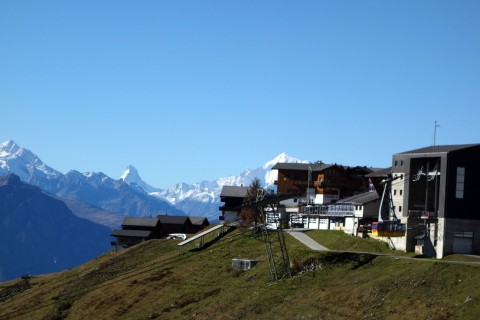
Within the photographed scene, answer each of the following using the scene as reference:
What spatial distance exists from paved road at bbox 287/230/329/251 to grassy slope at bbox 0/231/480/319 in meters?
1.43

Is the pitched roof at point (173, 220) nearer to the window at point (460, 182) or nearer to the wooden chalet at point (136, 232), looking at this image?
the wooden chalet at point (136, 232)

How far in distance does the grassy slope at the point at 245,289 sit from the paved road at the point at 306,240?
143 cm

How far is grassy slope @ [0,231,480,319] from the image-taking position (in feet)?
194

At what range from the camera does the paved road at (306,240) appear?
297ft

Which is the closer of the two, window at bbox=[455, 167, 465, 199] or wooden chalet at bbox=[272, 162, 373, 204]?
window at bbox=[455, 167, 465, 199]

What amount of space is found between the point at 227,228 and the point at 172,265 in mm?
21897

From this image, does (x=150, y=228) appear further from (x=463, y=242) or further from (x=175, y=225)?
(x=463, y=242)

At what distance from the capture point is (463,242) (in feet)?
259

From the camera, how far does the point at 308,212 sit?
118750 millimetres

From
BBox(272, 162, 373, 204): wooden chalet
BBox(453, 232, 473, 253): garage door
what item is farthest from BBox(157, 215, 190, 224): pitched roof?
BBox(453, 232, 473, 253): garage door

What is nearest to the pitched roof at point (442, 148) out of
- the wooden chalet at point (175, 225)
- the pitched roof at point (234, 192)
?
the pitched roof at point (234, 192)

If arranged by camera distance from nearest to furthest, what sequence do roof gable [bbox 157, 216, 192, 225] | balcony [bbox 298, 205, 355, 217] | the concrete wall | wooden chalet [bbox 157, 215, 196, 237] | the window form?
1. the concrete wall
2. the window
3. balcony [bbox 298, 205, 355, 217]
4. wooden chalet [bbox 157, 215, 196, 237]
5. roof gable [bbox 157, 216, 192, 225]

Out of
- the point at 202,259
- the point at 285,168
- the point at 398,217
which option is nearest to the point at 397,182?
the point at 398,217

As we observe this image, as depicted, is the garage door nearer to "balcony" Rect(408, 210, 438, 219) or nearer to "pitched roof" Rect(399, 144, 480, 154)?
"balcony" Rect(408, 210, 438, 219)
